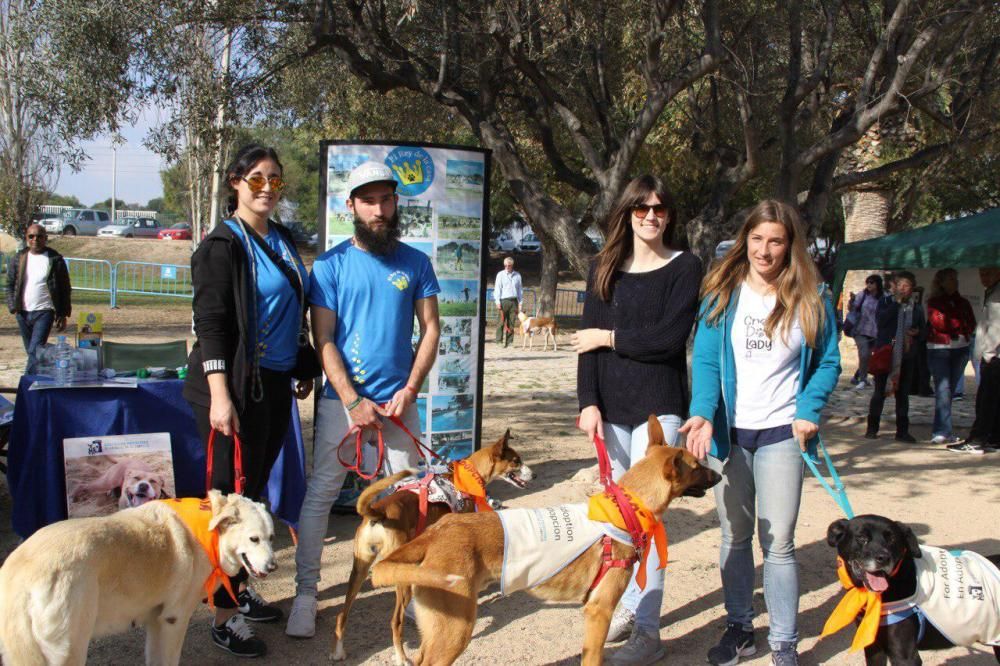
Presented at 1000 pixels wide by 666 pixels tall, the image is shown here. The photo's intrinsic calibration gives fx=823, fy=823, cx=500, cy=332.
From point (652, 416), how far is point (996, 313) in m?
6.75

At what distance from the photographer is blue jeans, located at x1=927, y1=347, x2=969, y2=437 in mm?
9469

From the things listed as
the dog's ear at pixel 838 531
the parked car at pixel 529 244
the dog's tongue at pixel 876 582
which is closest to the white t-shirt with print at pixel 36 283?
the dog's ear at pixel 838 531

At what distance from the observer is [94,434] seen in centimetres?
518

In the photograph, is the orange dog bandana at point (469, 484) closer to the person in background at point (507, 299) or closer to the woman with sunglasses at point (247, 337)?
the woman with sunglasses at point (247, 337)

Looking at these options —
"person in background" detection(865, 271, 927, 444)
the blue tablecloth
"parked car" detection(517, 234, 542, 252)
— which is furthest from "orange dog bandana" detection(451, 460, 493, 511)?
"parked car" detection(517, 234, 542, 252)

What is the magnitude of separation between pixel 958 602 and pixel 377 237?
2.90 metres

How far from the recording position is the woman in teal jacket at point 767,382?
3490 mm

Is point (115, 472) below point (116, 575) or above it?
below

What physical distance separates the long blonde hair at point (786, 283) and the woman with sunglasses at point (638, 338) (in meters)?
0.12

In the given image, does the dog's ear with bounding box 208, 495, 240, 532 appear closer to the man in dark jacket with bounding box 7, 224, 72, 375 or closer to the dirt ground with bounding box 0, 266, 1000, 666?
the dirt ground with bounding box 0, 266, 1000, 666

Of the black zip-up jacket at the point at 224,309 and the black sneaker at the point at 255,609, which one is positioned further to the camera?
the black sneaker at the point at 255,609

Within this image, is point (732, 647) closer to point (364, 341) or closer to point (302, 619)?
point (302, 619)

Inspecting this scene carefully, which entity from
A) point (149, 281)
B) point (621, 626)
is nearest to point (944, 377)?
point (621, 626)

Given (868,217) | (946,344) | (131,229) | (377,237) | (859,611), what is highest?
(131,229)
